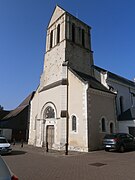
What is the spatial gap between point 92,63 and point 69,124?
11017mm

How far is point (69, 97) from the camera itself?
1902 cm

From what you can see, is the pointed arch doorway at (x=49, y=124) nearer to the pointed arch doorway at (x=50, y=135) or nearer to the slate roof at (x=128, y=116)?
the pointed arch doorway at (x=50, y=135)

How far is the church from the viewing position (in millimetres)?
17328

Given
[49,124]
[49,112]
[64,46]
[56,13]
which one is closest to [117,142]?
[49,124]

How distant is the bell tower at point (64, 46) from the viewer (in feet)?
73.7

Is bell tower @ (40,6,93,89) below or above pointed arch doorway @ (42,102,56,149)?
above

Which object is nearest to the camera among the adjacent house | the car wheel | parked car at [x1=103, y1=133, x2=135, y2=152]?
parked car at [x1=103, y1=133, x2=135, y2=152]

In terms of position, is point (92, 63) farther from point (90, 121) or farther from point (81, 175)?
point (81, 175)

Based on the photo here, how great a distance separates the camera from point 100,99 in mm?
19016

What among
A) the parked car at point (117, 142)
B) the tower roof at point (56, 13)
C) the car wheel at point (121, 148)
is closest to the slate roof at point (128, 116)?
the parked car at point (117, 142)

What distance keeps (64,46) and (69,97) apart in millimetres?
7426

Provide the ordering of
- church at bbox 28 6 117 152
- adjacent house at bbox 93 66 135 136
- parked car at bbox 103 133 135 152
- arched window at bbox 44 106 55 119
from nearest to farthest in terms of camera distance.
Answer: parked car at bbox 103 133 135 152 → church at bbox 28 6 117 152 → adjacent house at bbox 93 66 135 136 → arched window at bbox 44 106 55 119

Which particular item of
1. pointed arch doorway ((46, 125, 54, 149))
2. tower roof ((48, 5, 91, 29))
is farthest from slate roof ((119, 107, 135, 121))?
tower roof ((48, 5, 91, 29))

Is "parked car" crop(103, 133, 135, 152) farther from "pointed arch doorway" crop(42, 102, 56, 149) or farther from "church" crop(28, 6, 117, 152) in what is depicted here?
"pointed arch doorway" crop(42, 102, 56, 149)
